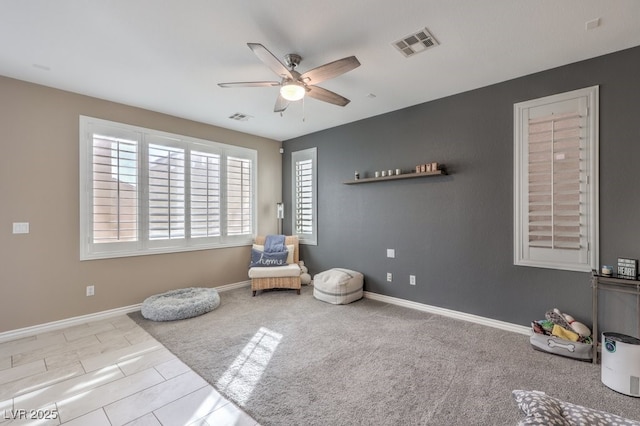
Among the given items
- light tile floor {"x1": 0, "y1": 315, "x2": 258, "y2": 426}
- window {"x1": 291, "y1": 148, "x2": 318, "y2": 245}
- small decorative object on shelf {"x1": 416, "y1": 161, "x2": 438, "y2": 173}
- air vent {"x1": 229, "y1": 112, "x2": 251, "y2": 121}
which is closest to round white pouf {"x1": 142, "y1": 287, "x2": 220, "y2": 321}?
light tile floor {"x1": 0, "y1": 315, "x2": 258, "y2": 426}

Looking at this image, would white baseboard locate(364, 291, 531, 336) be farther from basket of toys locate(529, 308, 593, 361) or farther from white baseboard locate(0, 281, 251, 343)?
white baseboard locate(0, 281, 251, 343)

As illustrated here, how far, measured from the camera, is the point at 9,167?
122 inches

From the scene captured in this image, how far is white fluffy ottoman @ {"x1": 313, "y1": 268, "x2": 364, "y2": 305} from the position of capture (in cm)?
420

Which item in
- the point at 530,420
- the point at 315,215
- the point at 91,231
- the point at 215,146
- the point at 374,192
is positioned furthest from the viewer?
the point at 315,215

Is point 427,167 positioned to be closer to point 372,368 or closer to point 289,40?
point 289,40

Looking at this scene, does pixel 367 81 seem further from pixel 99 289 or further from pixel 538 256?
pixel 99 289

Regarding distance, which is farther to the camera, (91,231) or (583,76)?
(91,231)

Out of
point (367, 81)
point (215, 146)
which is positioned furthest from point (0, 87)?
point (367, 81)

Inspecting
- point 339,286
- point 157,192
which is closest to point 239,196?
point 157,192

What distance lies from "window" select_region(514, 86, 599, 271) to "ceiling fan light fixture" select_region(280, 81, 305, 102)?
97.9 inches

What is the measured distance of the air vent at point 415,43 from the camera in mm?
2409

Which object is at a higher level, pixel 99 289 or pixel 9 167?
pixel 9 167

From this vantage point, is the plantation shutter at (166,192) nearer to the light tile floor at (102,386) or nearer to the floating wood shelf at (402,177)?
the light tile floor at (102,386)

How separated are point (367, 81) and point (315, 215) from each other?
8.78ft
